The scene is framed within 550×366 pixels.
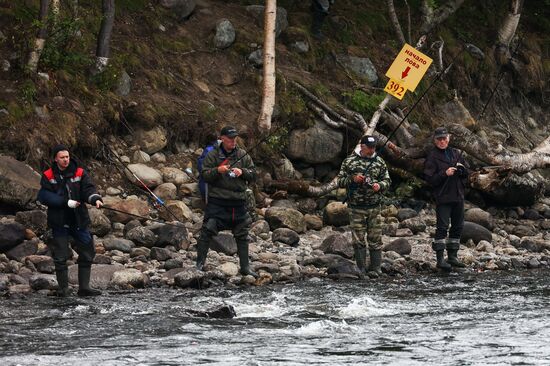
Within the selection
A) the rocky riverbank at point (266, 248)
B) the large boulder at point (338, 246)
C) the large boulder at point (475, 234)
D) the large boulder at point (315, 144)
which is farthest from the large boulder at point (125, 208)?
the large boulder at point (475, 234)

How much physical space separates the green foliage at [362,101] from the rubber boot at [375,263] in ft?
23.1

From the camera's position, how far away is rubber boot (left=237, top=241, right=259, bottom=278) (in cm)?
1411

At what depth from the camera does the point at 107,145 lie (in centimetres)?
1839

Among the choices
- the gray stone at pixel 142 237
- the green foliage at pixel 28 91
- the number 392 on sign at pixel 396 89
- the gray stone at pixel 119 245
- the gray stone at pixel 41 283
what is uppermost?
the number 392 on sign at pixel 396 89

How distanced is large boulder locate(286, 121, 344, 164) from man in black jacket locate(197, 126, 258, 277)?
648cm

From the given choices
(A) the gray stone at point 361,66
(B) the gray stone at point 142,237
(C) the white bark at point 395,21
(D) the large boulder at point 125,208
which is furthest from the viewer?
(C) the white bark at point 395,21

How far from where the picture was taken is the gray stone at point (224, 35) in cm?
2178

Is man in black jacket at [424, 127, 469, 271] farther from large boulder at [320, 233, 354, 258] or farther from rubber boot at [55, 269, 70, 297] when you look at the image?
rubber boot at [55, 269, 70, 297]

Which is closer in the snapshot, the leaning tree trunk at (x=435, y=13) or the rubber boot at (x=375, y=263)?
the rubber boot at (x=375, y=263)

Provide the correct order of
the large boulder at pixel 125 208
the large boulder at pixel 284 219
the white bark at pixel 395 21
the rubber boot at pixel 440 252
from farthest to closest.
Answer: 1. the white bark at pixel 395 21
2. the large boulder at pixel 284 219
3. the large boulder at pixel 125 208
4. the rubber boot at pixel 440 252

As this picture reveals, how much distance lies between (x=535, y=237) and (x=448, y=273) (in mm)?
4671

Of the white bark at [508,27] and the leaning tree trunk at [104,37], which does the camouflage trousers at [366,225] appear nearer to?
the leaning tree trunk at [104,37]

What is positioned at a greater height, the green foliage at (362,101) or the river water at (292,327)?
the green foliage at (362,101)

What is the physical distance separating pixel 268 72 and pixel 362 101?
2219 millimetres
